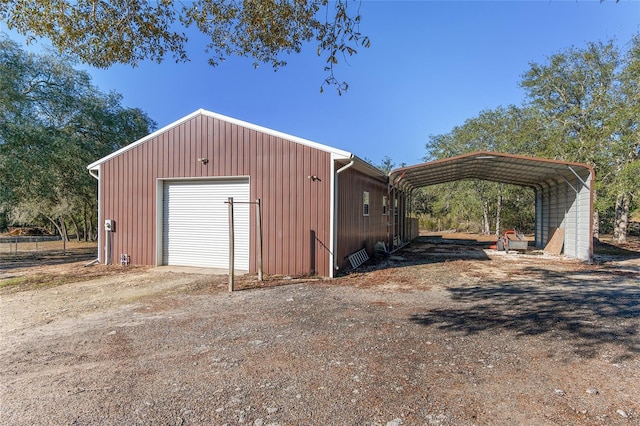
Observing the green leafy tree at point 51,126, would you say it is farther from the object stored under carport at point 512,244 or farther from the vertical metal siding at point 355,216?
the object stored under carport at point 512,244

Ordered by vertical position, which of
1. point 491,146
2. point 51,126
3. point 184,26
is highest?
point 491,146

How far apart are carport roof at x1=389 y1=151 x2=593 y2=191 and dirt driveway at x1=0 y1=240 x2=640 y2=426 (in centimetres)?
475

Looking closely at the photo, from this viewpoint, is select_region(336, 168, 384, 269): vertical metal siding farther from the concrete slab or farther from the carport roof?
the concrete slab

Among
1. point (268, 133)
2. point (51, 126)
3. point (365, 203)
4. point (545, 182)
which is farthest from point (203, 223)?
point (545, 182)

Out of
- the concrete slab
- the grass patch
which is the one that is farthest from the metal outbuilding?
the grass patch

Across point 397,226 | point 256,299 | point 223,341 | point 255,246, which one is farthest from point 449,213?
point 223,341

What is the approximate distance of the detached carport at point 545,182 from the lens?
32.7 ft

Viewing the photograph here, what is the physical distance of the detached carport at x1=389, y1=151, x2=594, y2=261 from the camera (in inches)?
392

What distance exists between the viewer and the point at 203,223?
8.80 m

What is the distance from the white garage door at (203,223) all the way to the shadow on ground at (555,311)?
4.92 m

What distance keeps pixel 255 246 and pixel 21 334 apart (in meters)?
4.43

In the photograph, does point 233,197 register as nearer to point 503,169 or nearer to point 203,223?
point 203,223

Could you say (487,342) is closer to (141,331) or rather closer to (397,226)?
(141,331)

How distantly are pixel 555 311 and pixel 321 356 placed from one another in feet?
11.7
